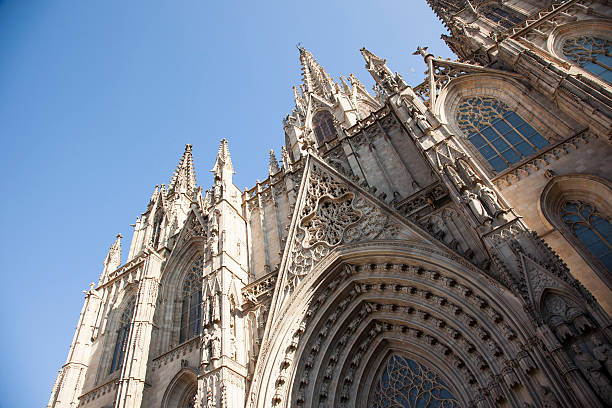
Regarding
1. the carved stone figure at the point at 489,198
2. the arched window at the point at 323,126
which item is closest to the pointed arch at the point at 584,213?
the carved stone figure at the point at 489,198

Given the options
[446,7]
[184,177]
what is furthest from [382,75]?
[184,177]

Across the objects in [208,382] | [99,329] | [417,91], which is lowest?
[208,382]

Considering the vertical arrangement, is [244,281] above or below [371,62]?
below

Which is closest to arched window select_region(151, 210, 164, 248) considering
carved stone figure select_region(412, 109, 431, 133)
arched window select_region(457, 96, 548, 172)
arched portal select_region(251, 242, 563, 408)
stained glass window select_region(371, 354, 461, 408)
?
arched portal select_region(251, 242, 563, 408)

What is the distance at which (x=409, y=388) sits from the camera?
10.4 m

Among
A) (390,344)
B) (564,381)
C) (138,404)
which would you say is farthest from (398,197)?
(138,404)

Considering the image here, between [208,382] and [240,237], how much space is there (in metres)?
6.05

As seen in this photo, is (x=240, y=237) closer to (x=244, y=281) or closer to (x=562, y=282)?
(x=244, y=281)

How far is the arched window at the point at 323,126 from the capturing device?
20.7 meters

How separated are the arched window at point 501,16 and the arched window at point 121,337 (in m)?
20.1

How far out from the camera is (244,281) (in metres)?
13.7

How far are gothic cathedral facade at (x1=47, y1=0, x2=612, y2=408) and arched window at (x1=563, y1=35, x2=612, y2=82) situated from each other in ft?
0.18

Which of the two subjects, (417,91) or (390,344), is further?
(417,91)

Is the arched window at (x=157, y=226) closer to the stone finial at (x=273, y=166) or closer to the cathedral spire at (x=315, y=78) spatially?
the stone finial at (x=273, y=166)
